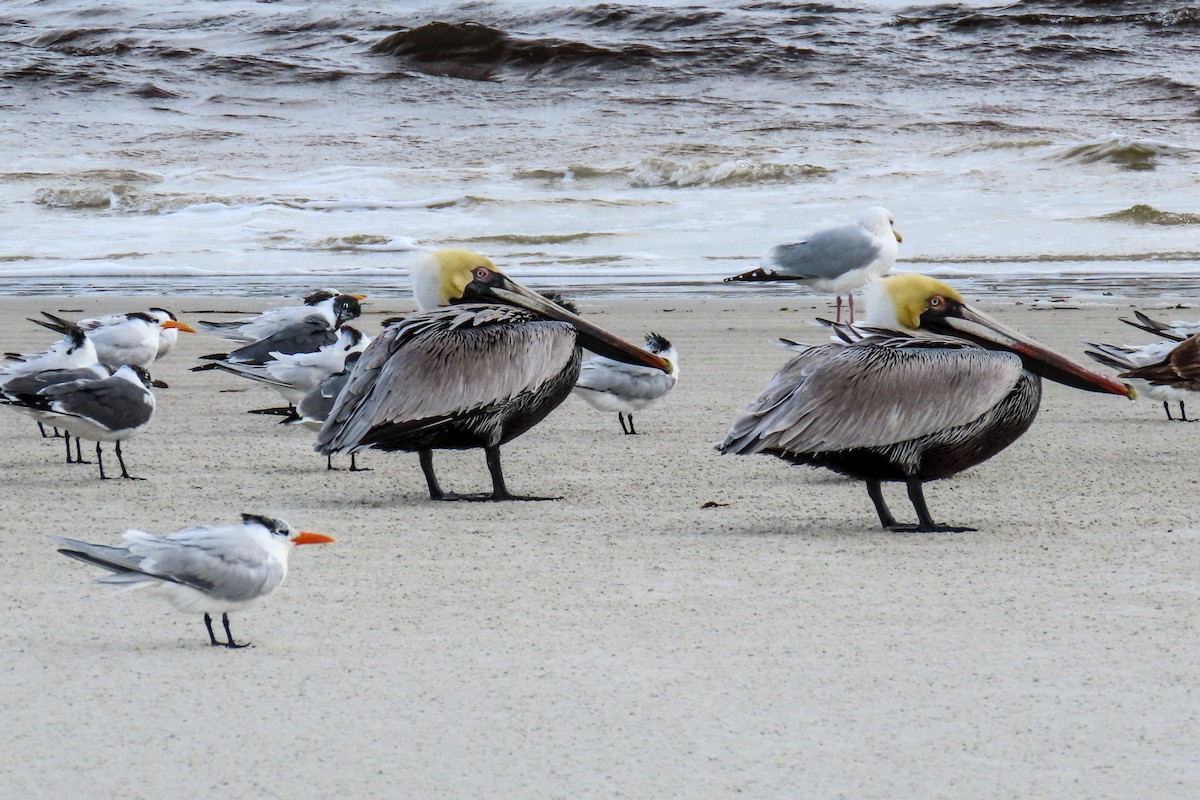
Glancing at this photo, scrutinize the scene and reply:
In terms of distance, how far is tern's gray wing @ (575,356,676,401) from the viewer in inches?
285

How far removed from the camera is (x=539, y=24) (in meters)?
35.6

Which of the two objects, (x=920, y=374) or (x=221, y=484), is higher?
(x=920, y=374)

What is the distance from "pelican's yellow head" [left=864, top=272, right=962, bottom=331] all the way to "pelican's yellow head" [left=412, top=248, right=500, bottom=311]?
1.61 metres

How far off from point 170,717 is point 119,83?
31.2m

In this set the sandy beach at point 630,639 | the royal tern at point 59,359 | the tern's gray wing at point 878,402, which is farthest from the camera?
the royal tern at point 59,359

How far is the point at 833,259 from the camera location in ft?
→ 41.7

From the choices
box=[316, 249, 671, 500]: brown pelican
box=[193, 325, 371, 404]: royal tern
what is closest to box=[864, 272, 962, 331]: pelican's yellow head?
box=[316, 249, 671, 500]: brown pelican

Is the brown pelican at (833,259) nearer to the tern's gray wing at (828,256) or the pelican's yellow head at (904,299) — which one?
the tern's gray wing at (828,256)

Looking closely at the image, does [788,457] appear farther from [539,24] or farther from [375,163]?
[539,24]

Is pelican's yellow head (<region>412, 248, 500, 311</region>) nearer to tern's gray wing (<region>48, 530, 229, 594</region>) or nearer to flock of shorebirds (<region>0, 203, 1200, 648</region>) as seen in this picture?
flock of shorebirds (<region>0, 203, 1200, 648</region>)

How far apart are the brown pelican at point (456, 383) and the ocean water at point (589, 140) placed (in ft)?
28.1

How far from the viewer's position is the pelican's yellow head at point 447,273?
618 cm

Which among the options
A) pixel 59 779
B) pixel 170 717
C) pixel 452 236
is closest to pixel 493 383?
pixel 170 717

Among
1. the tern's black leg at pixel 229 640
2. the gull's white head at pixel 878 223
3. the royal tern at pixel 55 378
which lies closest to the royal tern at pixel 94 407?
the royal tern at pixel 55 378
